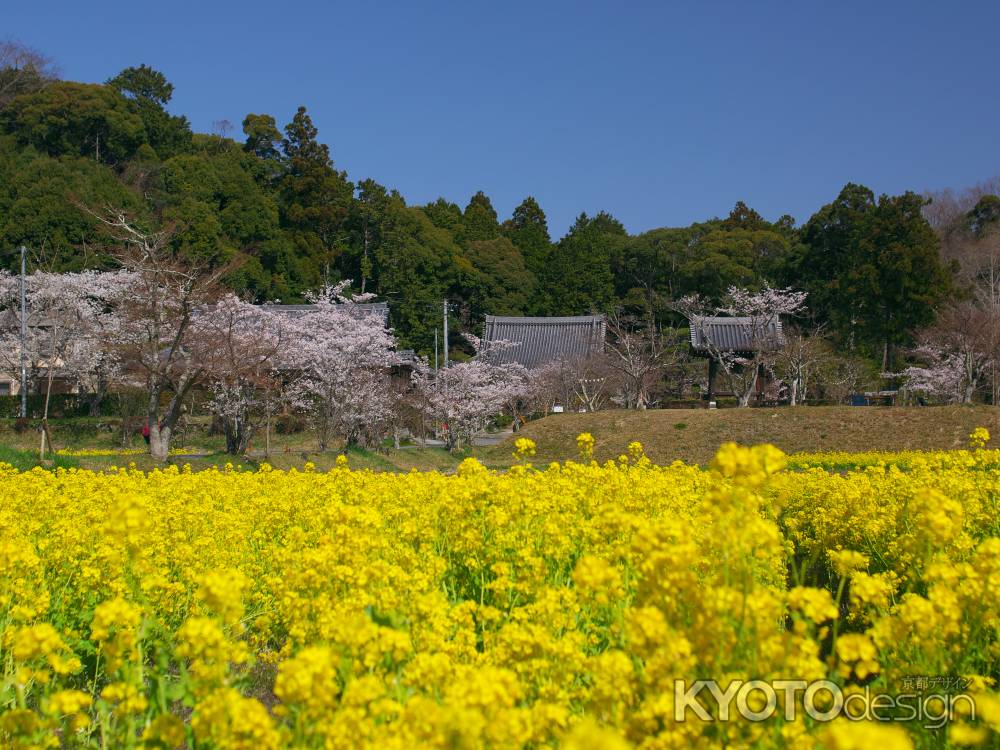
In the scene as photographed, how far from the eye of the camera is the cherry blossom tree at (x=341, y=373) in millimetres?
20297

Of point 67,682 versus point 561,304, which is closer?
point 67,682

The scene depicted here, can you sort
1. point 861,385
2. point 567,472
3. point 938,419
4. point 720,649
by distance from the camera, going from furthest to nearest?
point 861,385
point 938,419
point 567,472
point 720,649

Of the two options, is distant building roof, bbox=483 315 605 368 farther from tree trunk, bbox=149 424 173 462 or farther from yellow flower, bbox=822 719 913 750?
yellow flower, bbox=822 719 913 750

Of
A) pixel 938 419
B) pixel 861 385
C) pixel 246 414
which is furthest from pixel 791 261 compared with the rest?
pixel 246 414

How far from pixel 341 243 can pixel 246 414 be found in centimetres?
2433

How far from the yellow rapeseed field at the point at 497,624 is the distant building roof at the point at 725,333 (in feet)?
73.3

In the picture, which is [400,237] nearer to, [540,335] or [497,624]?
[540,335]

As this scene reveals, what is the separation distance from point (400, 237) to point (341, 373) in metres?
19.6

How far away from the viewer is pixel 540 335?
35719mm

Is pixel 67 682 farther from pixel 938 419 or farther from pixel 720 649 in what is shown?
Result: pixel 938 419

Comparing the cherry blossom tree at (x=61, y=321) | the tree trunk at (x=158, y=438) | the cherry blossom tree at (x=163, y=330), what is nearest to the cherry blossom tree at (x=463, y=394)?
the cherry blossom tree at (x=163, y=330)

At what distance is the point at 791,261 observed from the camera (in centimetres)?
3534

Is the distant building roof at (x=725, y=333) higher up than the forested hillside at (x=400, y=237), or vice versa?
the forested hillside at (x=400, y=237)

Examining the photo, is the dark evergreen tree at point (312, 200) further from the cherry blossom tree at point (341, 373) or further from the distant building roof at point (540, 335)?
the cherry blossom tree at point (341, 373)
